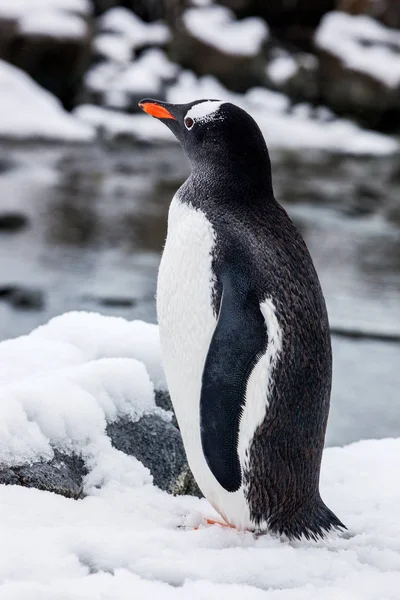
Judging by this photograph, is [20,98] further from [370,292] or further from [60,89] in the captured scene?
[370,292]

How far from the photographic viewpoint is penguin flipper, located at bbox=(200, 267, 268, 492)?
1456mm

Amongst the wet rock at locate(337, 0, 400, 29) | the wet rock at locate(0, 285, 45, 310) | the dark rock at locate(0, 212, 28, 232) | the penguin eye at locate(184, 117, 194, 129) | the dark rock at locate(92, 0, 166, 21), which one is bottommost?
the wet rock at locate(0, 285, 45, 310)

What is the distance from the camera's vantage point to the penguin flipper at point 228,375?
146 cm

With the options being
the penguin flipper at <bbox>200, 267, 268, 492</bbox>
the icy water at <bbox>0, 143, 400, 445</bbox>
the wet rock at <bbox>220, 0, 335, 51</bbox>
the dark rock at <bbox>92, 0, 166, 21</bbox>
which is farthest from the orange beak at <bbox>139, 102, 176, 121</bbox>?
the dark rock at <bbox>92, 0, 166, 21</bbox>

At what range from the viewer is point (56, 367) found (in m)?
2.01

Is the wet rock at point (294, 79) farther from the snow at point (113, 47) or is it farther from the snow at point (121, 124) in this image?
the snow at point (121, 124)

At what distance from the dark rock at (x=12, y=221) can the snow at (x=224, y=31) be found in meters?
7.49

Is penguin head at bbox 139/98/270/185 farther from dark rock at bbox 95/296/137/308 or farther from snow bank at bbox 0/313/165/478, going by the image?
dark rock at bbox 95/296/137/308

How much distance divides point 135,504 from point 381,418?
1.91m


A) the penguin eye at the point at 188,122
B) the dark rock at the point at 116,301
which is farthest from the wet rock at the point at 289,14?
the penguin eye at the point at 188,122

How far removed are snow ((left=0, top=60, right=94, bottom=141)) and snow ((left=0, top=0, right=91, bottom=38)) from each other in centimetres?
82

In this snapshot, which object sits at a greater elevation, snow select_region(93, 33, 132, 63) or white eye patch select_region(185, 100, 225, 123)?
snow select_region(93, 33, 132, 63)

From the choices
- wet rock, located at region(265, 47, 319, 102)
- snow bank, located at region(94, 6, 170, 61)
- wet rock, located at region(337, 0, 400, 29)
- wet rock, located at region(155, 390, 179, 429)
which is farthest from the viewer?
wet rock, located at region(337, 0, 400, 29)

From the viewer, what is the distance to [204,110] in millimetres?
1664
